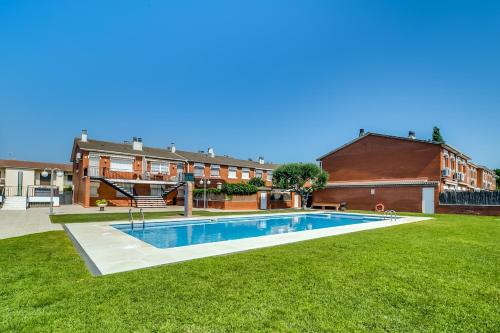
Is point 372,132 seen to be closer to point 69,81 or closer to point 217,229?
point 217,229

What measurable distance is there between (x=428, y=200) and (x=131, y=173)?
97.1 feet

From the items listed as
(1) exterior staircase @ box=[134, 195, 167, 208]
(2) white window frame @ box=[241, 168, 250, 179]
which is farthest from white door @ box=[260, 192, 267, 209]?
(1) exterior staircase @ box=[134, 195, 167, 208]

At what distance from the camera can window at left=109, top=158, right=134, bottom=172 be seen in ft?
94.7

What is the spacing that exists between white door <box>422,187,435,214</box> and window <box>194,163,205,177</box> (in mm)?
Answer: 24239

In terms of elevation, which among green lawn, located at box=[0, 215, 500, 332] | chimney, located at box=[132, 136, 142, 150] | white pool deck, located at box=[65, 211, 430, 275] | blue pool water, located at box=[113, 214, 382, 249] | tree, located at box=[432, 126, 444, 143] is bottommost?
blue pool water, located at box=[113, 214, 382, 249]

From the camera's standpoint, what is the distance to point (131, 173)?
2981 cm

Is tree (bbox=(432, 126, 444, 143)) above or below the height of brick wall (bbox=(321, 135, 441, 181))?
above

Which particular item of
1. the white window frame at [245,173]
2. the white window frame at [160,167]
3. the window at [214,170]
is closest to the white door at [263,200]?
the window at [214,170]

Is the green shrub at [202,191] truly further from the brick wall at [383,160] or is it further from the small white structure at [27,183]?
the brick wall at [383,160]

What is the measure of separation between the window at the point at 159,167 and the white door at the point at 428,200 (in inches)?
1057

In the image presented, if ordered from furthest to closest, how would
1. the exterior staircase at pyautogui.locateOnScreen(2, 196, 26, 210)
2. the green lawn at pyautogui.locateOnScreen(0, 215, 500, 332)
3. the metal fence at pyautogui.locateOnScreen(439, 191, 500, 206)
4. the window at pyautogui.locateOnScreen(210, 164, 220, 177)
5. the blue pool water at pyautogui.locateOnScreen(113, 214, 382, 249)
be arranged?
the window at pyautogui.locateOnScreen(210, 164, 220, 177) < the exterior staircase at pyautogui.locateOnScreen(2, 196, 26, 210) < the metal fence at pyautogui.locateOnScreen(439, 191, 500, 206) < the blue pool water at pyautogui.locateOnScreen(113, 214, 382, 249) < the green lawn at pyautogui.locateOnScreen(0, 215, 500, 332)

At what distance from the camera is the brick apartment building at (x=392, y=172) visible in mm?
26766

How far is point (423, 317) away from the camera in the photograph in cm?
378

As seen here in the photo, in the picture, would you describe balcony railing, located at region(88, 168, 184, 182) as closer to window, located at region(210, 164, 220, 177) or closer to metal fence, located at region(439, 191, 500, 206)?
window, located at region(210, 164, 220, 177)
